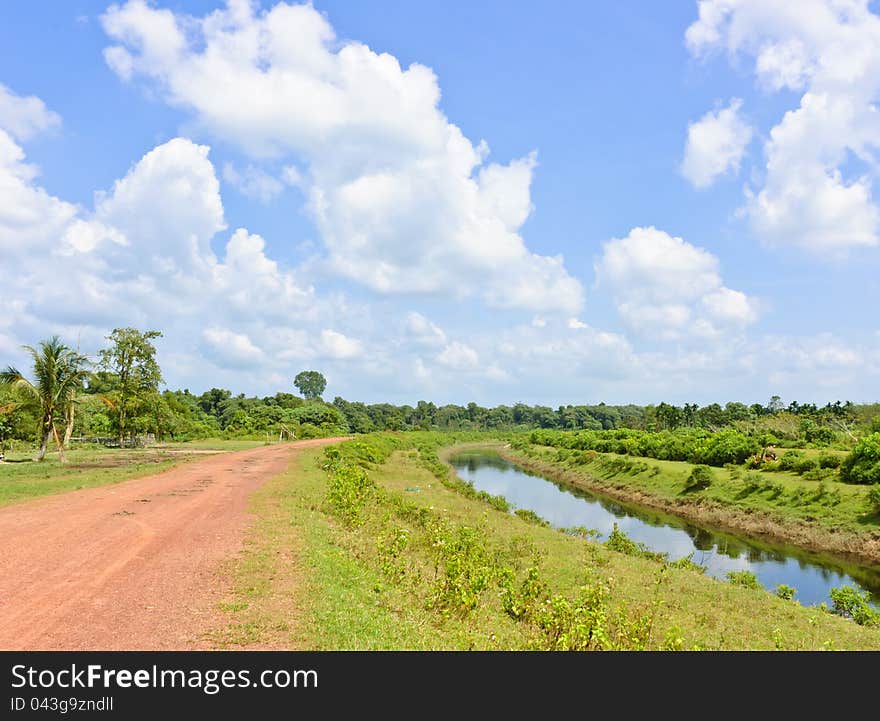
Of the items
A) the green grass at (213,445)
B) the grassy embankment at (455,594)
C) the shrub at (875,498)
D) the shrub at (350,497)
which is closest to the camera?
the grassy embankment at (455,594)

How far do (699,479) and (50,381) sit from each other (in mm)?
49495

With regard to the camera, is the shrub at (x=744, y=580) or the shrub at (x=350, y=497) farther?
the shrub at (x=744, y=580)

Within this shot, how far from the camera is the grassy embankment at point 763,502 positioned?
30.2 meters

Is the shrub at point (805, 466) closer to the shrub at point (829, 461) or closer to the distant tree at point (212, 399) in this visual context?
the shrub at point (829, 461)

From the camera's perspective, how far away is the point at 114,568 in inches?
433

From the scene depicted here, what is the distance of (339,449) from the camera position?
158 feet

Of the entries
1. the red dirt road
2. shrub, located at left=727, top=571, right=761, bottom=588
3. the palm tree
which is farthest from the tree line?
shrub, located at left=727, top=571, right=761, bottom=588

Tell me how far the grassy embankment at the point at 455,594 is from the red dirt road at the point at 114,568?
0.79 m

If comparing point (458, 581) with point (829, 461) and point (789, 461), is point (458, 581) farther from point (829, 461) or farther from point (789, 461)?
point (789, 461)

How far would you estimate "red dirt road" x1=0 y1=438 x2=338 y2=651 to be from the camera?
7.76m

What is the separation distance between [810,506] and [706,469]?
36.2ft

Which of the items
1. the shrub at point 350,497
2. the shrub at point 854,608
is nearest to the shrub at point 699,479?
the shrub at point 854,608

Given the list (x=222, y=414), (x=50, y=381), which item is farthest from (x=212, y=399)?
(x=50, y=381)
